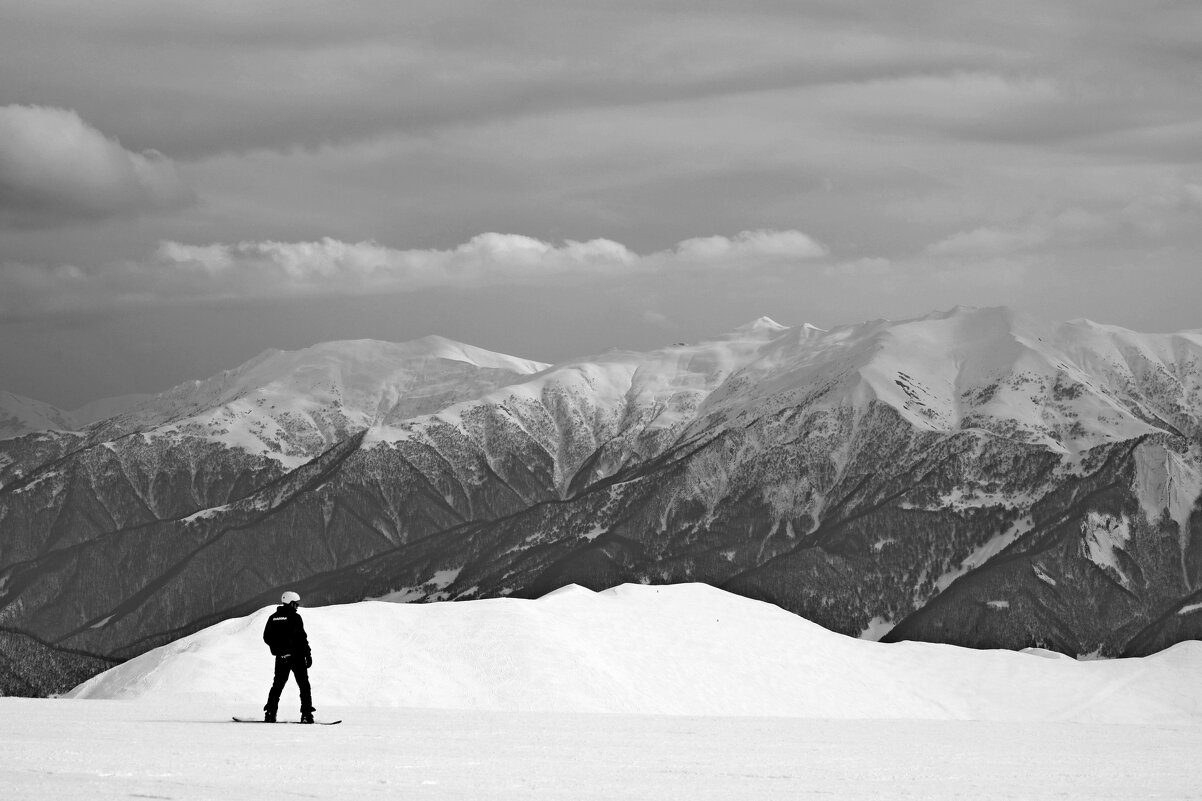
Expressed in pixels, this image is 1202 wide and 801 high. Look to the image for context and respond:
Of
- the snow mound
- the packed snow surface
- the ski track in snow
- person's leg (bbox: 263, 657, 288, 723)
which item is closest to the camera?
the ski track in snow

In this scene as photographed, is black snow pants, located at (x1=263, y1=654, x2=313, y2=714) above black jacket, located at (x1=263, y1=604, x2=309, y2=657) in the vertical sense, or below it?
below

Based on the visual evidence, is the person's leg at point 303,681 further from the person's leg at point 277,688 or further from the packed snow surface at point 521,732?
the packed snow surface at point 521,732

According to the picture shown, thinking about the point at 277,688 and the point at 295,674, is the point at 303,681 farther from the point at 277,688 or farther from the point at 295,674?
the point at 277,688

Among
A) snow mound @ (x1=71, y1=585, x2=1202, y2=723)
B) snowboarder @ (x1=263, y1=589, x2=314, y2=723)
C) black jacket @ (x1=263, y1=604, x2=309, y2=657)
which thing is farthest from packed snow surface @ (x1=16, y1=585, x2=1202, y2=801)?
black jacket @ (x1=263, y1=604, x2=309, y2=657)

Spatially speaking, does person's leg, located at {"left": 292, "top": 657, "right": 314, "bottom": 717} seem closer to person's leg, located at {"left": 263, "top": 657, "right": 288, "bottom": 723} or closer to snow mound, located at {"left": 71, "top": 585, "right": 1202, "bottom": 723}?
person's leg, located at {"left": 263, "top": 657, "right": 288, "bottom": 723}

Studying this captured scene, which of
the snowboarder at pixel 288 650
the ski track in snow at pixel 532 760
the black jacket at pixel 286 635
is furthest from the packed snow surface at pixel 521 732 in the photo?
the black jacket at pixel 286 635

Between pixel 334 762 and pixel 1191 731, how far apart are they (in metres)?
30.4

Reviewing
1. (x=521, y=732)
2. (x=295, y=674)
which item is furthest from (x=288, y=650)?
(x=521, y=732)

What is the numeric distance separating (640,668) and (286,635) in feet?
199

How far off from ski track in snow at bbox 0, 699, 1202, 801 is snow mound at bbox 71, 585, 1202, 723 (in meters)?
23.2

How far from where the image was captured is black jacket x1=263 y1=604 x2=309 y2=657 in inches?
1378

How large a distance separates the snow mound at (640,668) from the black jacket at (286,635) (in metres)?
21.2

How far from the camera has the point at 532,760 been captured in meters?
28.0

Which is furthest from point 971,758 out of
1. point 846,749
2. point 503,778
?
point 503,778
